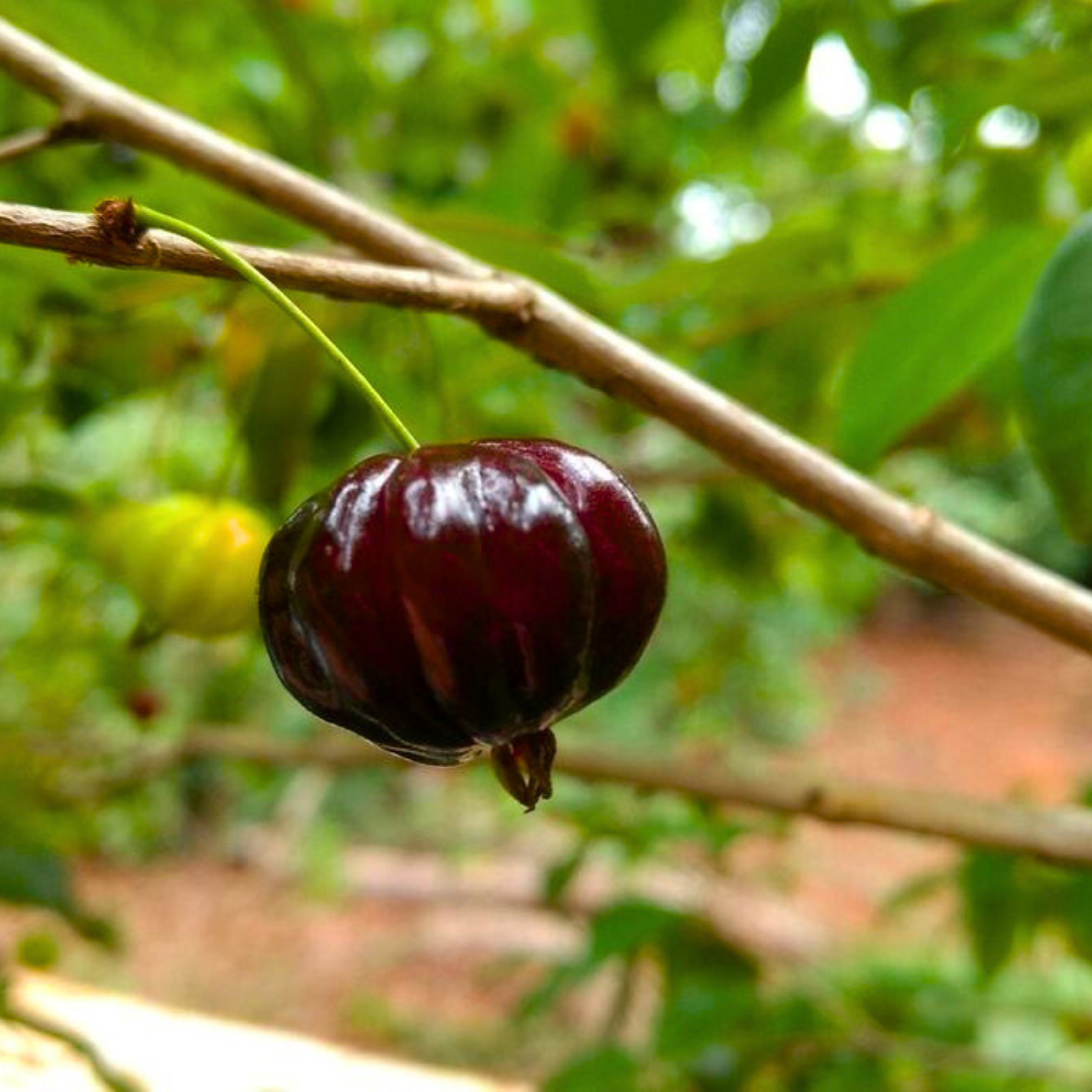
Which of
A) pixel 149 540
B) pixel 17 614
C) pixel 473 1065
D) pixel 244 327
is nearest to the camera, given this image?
pixel 149 540

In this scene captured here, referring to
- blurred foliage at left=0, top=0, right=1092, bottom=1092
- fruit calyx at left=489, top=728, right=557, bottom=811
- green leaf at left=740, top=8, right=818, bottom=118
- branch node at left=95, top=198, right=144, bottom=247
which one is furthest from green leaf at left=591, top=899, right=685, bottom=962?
branch node at left=95, top=198, right=144, bottom=247

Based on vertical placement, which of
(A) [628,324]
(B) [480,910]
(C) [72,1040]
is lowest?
(C) [72,1040]

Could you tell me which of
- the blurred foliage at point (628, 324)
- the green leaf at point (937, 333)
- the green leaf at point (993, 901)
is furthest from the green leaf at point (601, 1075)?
the green leaf at point (937, 333)

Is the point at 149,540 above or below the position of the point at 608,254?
below

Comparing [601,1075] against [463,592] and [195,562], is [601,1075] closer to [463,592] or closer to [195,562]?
[195,562]

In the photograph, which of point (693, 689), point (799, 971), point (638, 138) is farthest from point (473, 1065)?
point (638, 138)

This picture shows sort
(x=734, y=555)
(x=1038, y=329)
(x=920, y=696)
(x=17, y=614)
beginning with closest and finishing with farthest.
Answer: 1. (x=1038, y=329)
2. (x=734, y=555)
3. (x=17, y=614)
4. (x=920, y=696)

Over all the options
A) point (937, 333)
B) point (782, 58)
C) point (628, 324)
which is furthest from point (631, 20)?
point (937, 333)

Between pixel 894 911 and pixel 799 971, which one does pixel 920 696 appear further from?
pixel 894 911

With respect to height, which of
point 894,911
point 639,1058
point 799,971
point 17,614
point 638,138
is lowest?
point 639,1058
